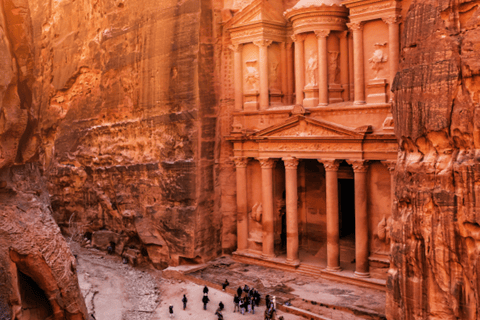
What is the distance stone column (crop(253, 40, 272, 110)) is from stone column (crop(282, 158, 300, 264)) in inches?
112

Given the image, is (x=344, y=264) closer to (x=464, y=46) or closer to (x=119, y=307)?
(x=119, y=307)

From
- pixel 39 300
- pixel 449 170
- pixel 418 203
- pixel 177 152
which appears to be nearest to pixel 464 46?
pixel 449 170

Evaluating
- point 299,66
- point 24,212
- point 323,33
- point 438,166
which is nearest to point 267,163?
point 299,66

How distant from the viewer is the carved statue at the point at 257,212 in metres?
22.4

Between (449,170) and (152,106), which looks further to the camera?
(152,106)

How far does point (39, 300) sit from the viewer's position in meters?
11.3

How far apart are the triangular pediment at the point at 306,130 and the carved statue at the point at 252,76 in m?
2.32

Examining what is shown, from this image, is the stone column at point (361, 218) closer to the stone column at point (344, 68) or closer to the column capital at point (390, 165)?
the column capital at point (390, 165)

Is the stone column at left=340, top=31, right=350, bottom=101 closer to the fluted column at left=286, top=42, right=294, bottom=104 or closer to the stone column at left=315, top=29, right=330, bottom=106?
the stone column at left=315, top=29, right=330, bottom=106

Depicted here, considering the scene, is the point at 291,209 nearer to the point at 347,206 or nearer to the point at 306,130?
the point at 306,130

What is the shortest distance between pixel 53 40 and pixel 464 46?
23.7 m

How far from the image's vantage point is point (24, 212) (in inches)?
434

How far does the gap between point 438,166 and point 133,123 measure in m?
15.8

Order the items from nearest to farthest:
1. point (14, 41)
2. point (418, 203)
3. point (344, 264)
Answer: point (14, 41), point (418, 203), point (344, 264)
